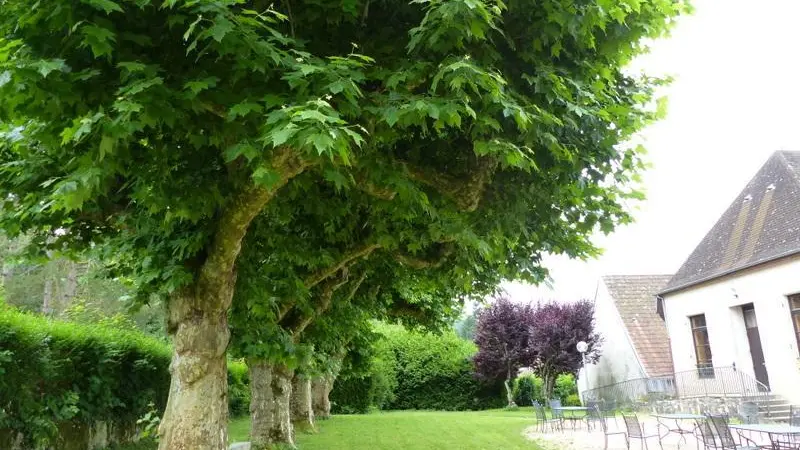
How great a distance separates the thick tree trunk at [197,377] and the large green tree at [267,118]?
0.02 metres

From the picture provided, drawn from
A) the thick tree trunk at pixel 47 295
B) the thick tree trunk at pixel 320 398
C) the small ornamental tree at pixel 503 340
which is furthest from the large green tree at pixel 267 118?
the small ornamental tree at pixel 503 340

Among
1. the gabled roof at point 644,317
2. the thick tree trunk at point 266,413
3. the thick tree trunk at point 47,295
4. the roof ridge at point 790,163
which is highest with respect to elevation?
the roof ridge at point 790,163

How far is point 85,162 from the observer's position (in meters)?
3.88

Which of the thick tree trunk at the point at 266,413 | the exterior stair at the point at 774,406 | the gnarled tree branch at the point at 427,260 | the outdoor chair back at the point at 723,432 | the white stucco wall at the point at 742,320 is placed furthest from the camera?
the white stucco wall at the point at 742,320

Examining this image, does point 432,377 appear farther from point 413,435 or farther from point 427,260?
point 427,260

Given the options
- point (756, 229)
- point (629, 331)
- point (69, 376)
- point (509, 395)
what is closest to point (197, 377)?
point (69, 376)

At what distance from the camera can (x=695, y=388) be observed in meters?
17.7

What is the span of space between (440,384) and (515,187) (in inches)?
968

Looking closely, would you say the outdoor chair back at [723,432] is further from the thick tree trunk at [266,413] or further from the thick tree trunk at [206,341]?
the thick tree trunk at [266,413]

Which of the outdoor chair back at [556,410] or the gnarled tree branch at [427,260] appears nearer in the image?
the gnarled tree branch at [427,260]

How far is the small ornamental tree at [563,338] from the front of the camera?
23156 mm

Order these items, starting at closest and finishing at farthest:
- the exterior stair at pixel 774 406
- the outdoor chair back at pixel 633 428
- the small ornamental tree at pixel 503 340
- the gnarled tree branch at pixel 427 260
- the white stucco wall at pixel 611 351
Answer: the gnarled tree branch at pixel 427 260 < the outdoor chair back at pixel 633 428 < the exterior stair at pixel 774 406 < the white stucco wall at pixel 611 351 < the small ornamental tree at pixel 503 340

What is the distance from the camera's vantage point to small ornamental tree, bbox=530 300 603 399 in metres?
23.2

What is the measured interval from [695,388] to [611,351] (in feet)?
24.7
